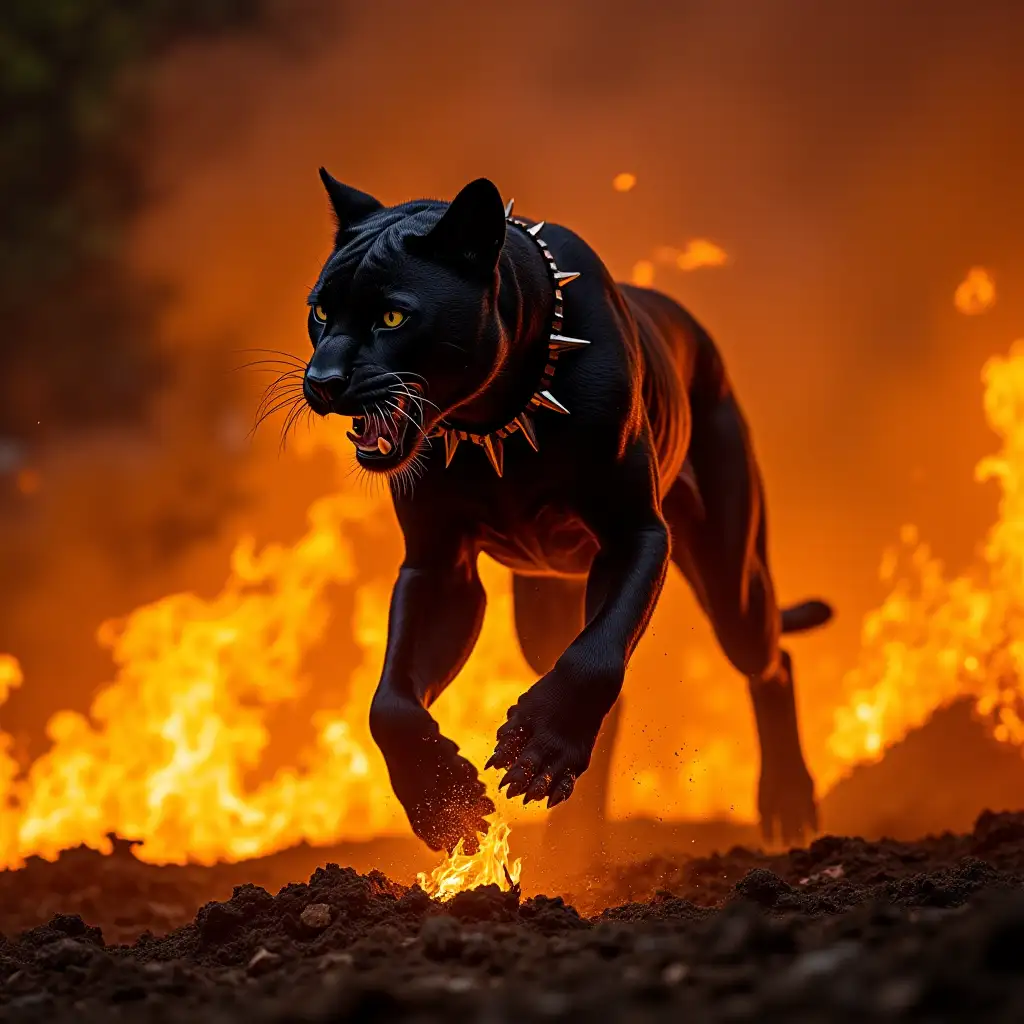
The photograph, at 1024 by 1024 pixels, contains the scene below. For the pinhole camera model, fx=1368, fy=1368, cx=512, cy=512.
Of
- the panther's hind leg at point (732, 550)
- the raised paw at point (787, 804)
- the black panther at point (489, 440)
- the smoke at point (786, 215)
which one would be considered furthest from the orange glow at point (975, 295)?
the black panther at point (489, 440)

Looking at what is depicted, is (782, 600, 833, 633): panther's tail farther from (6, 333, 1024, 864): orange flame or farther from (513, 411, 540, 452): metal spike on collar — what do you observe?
(513, 411, 540, 452): metal spike on collar

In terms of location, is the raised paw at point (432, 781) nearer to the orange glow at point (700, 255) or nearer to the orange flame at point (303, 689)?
the orange flame at point (303, 689)

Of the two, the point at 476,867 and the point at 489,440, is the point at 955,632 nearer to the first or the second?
the point at 476,867

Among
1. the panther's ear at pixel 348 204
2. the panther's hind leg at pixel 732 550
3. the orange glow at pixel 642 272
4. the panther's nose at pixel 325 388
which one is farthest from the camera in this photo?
the orange glow at pixel 642 272

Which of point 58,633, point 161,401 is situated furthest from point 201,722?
point 161,401

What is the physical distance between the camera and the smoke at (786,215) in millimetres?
8812

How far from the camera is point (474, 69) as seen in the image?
9422 millimetres

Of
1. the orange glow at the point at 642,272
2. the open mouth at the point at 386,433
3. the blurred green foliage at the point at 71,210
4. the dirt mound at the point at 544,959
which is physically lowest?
the dirt mound at the point at 544,959

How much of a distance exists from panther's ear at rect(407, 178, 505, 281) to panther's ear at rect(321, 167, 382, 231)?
48 centimetres

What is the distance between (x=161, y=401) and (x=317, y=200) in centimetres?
216

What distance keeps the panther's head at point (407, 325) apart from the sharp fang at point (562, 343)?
0.87 feet

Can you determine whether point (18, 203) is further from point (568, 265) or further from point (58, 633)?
point (568, 265)

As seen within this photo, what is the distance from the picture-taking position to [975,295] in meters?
8.82

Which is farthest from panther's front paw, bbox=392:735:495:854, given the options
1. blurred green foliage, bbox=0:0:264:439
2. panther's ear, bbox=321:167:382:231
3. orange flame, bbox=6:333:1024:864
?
blurred green foliage, bbox=0:0:264:439
